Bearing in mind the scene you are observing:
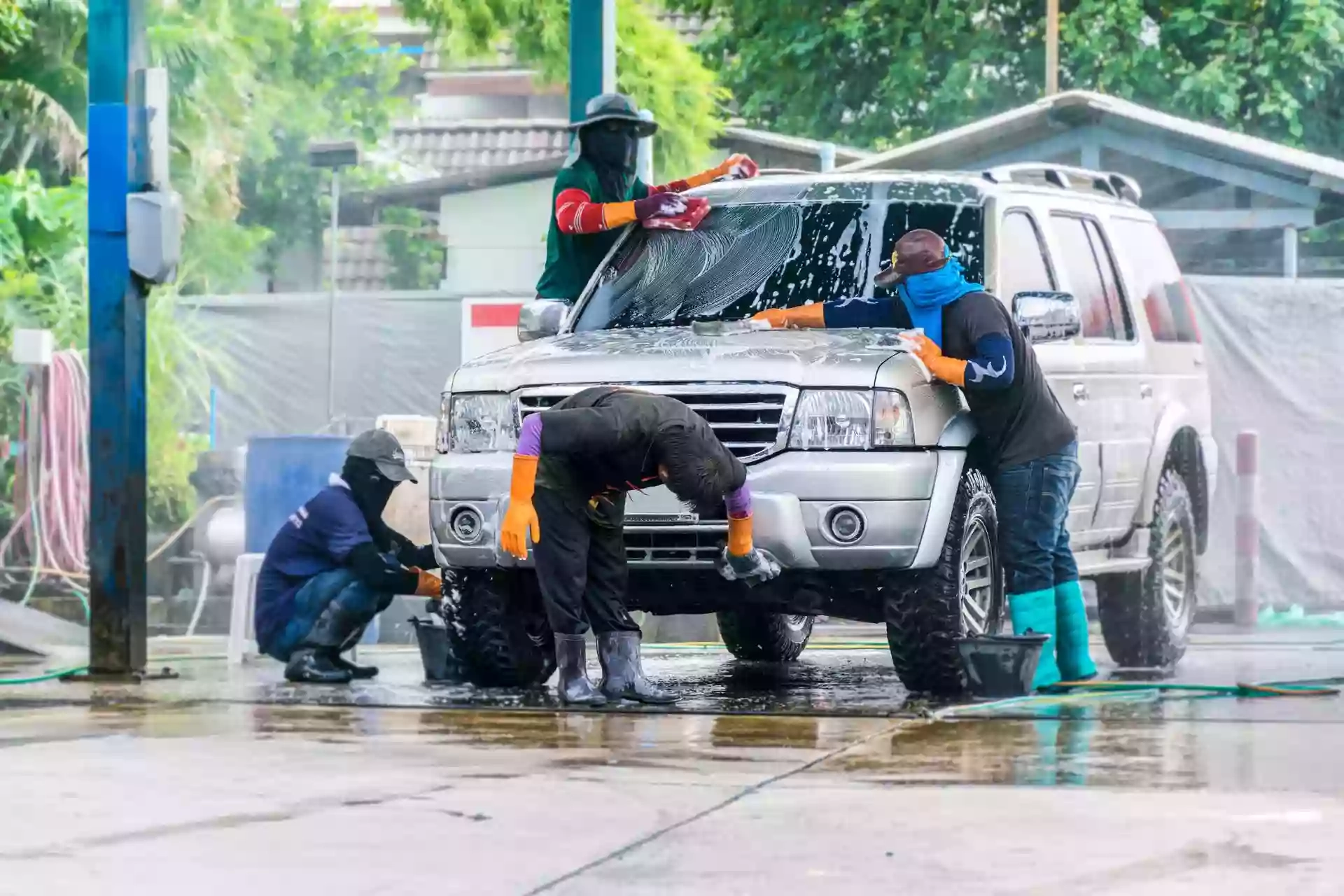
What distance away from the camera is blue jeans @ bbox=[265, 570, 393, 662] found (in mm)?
11250

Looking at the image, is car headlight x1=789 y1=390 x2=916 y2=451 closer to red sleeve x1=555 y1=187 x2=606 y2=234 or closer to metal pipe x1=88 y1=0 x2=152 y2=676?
red sleeve x1=555 y1=187 x2=606 y2=234

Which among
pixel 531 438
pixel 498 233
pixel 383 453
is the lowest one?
pixel 383 453

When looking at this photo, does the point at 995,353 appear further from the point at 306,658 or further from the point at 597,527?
the point at 306,658

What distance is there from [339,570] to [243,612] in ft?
6.36

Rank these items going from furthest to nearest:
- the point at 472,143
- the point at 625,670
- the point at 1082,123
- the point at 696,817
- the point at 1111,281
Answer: the point at 472,143, the point at 1082,123, the point at 1111,281, the point at 625,670, the point at 696,817

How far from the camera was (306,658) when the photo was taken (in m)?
11.3

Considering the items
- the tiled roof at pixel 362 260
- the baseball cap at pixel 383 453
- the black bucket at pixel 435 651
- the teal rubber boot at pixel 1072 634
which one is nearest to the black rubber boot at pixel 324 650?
the black bucket at pixel 435 651

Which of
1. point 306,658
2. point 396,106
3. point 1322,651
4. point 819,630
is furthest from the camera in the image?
point 396,106

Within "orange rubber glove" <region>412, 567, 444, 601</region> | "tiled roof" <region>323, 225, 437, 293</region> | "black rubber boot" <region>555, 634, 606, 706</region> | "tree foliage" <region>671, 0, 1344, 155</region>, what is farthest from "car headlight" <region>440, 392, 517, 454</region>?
"tiled roof" <region>323, 225, 437, 293</region>

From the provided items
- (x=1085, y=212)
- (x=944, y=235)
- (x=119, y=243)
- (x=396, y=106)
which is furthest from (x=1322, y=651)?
(x=396, y=106)

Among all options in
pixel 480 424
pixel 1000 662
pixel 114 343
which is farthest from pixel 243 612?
pixel 1000 662

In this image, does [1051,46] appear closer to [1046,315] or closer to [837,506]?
[1046,315]

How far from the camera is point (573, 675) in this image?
965 cm

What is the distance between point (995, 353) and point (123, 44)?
4151 millimetres
